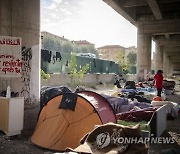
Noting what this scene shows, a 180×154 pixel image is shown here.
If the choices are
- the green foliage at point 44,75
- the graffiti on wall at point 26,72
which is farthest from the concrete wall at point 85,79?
the graffiti on wall at point 26,72

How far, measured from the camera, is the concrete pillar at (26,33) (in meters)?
7.92

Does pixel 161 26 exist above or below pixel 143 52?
above

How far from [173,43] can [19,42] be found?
136 feet

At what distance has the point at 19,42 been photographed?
803 centimetres

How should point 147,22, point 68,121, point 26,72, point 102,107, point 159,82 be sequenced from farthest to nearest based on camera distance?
point 147,22, point 159,82, point 26,72, point 102,107, point 68,121

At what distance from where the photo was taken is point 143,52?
30297 millimetres

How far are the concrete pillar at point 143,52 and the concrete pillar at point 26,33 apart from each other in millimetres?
22271

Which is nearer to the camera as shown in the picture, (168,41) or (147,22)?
(147,22)

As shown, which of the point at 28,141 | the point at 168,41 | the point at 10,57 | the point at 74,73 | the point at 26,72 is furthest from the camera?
the point at 168,41

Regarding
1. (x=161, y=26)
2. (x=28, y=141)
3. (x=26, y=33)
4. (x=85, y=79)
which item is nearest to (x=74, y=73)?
(x=85, y=79)

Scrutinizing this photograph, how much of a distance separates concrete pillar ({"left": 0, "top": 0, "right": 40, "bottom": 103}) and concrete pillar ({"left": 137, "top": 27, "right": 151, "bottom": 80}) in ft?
73.1

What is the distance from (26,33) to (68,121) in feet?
10.6

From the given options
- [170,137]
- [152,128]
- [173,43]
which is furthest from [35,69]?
[173,43]

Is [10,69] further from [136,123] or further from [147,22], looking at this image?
[147,22]
